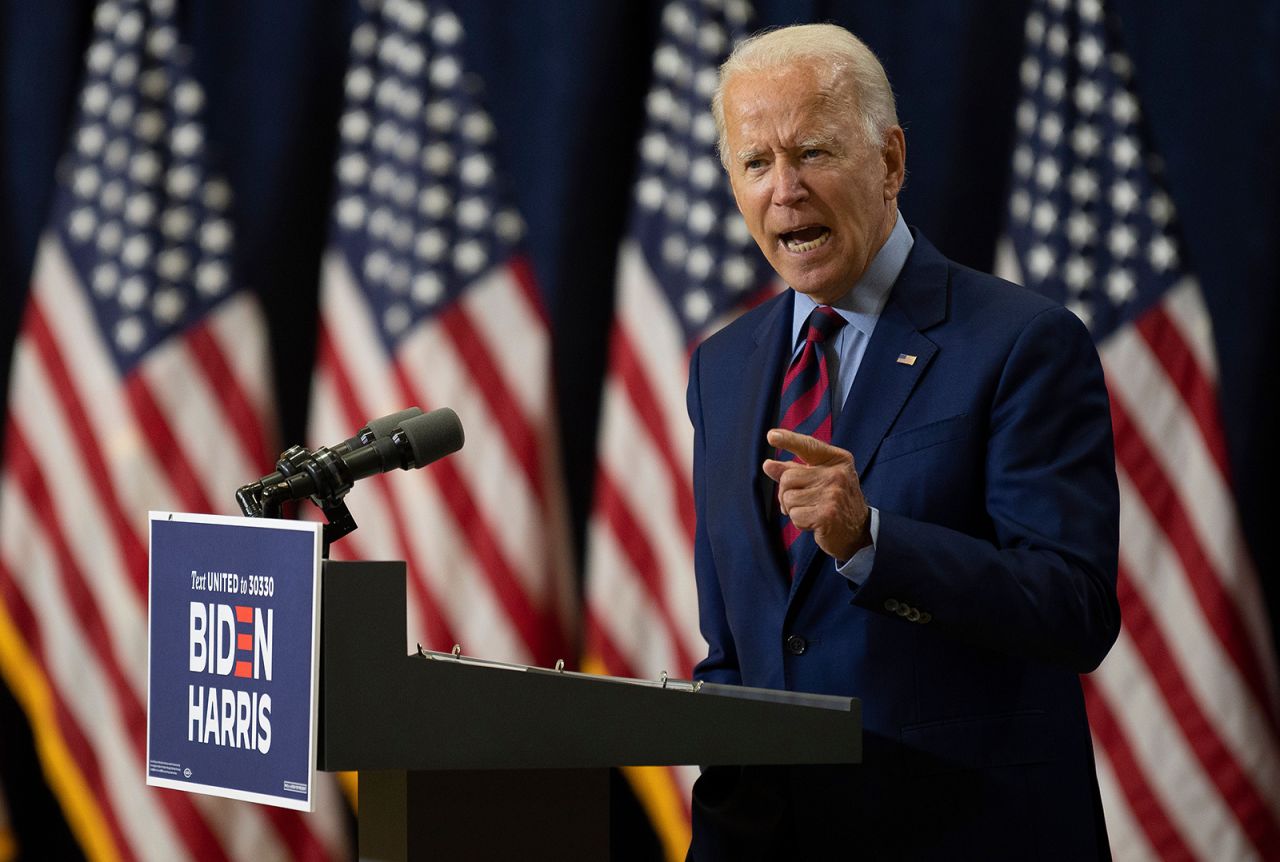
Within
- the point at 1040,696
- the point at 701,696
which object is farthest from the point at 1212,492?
the point at 701,696

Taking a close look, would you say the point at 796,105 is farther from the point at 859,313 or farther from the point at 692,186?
the point at 692,186

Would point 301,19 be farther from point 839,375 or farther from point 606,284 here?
point 839,375

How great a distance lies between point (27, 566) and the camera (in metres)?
3.19

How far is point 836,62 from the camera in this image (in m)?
1.71

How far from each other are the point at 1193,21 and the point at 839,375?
78.8 inches

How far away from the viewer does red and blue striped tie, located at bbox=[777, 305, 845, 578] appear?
5.52 feet

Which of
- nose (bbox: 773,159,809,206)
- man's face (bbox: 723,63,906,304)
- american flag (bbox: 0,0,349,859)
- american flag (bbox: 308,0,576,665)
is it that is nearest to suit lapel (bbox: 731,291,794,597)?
man's face (bbox: 723,63,906,304)

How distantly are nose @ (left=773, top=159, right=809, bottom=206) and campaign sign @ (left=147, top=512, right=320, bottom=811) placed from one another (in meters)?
0.76

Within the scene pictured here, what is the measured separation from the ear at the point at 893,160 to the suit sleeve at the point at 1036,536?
0.94ft

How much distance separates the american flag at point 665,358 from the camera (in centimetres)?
316

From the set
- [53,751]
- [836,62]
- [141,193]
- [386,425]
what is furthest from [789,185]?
[53,751]

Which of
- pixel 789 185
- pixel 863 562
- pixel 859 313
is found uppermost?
pixel 789 185

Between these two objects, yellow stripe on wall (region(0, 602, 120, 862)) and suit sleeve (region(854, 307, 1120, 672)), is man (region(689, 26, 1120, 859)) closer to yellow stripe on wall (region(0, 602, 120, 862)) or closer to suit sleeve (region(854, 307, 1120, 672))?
suit sleeve (region(854, 307, 1120, 672))

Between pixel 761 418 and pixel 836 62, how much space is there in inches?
17.1
